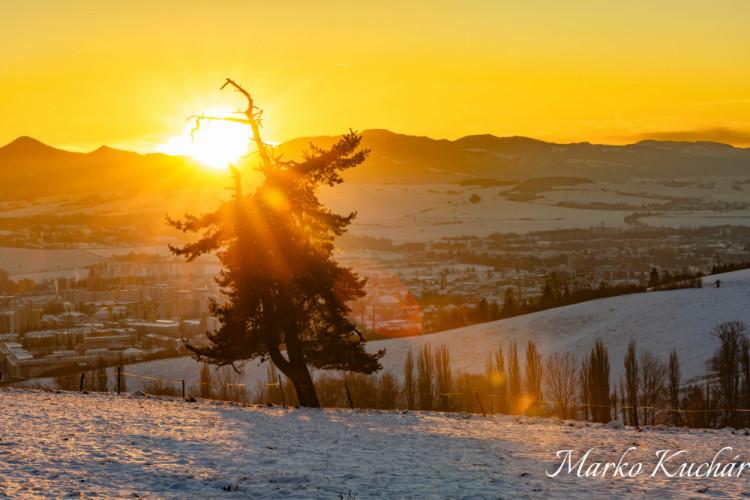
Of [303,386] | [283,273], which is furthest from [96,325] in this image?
[283,273]

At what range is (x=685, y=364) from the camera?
54812 mm

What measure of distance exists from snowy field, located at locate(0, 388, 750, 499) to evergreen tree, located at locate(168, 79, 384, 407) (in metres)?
5.12

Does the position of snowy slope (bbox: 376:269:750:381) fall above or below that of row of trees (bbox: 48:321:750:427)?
above

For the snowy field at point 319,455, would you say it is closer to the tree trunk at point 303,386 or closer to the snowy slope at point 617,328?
the tree trunk at point 303,386

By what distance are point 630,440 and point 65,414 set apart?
15135 mm

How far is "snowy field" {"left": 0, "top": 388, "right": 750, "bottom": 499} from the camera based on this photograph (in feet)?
44.5

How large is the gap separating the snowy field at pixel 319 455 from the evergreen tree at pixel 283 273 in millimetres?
5121

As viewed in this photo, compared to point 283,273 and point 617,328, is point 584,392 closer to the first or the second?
point 617,328

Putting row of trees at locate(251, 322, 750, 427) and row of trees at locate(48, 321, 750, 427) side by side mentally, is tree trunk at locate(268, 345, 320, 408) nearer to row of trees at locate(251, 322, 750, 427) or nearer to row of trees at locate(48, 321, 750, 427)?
row of trees at locate(48, 321, 750, 427)

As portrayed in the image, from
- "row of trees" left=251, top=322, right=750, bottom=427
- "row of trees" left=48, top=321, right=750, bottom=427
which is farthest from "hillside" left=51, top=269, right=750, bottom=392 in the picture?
"row of trees" left=251, top=322, right=750, bottom=427

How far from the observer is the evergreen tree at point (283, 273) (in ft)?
93.6

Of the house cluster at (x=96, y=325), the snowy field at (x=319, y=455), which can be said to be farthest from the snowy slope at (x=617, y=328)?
the snowy field at (x=319, y=455)

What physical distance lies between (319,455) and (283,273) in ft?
40.9

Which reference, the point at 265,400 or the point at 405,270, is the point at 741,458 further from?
the point at 405,270
